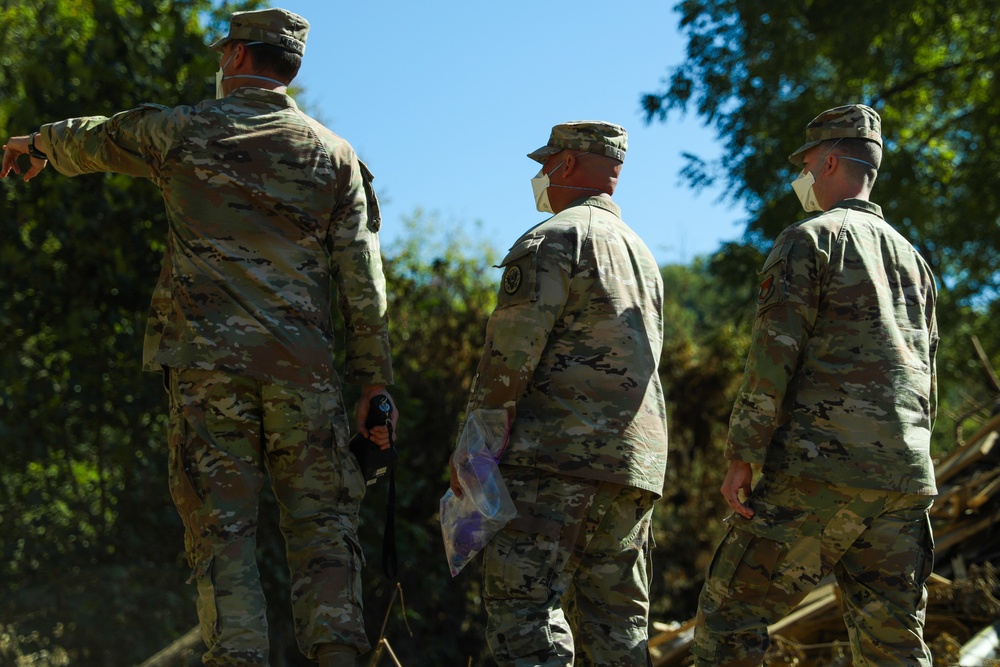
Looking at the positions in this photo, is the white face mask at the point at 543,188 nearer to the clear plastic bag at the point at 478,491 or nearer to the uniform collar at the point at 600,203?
the uniform collar at the point at 600,203

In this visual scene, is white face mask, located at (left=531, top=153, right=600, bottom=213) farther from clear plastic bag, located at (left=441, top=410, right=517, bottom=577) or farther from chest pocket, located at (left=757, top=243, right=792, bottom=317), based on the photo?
clear plastic bag, located at (left=441, top=410, right=517, bottom=577)

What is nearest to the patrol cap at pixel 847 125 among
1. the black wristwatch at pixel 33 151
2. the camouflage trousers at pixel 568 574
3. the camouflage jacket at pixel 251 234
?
the camouflage trousers at pixel 568 574

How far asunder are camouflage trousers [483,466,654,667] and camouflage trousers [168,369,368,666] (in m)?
0.53

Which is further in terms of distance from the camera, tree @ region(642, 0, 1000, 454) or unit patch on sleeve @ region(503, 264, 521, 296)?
tree @ region(642, 0, 1000, 454)

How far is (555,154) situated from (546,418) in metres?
1.12

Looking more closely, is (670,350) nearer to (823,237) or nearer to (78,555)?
(78,555)

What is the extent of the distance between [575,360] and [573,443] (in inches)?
12.4

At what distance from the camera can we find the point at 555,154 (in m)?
4.43

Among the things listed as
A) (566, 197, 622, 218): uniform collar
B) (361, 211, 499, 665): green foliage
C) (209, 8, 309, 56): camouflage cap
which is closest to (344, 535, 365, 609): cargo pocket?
(566, 197, 622, 218): uniform collar

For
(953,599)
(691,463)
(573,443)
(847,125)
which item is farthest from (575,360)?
(691,463)

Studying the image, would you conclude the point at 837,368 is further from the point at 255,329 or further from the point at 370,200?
the point at 255,329

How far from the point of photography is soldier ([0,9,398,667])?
3799 millimetres

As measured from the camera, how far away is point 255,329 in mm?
3900

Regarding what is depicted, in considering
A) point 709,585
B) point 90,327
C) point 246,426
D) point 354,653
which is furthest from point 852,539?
point 90,327
